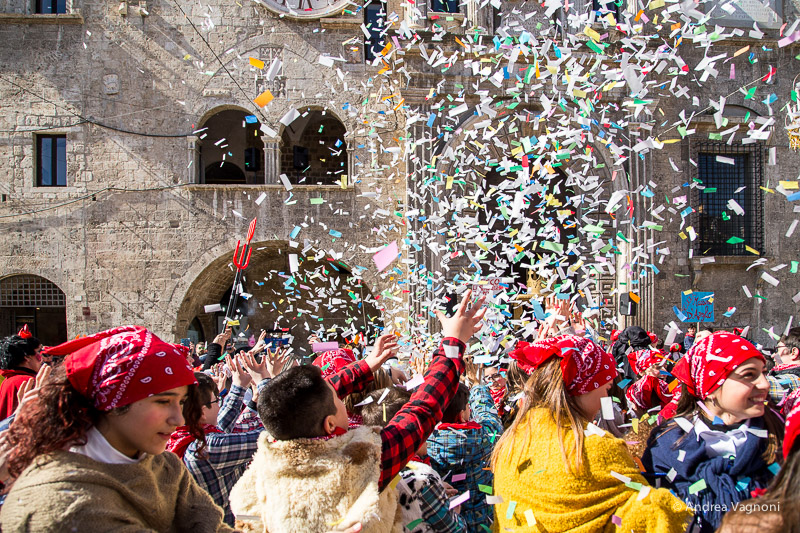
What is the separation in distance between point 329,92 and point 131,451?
10.9 m

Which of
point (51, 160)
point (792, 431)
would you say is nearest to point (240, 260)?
point (51, 160)

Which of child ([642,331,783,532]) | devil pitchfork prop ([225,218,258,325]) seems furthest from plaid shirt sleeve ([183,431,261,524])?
devil pitchfork prop ([225,218,258,325])

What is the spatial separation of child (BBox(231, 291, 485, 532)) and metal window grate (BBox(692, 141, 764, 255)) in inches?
476

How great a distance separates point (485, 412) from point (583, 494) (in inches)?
41.5

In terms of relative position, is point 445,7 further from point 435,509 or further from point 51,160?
point 435,509

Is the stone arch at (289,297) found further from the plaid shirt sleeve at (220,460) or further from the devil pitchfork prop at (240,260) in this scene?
the plaid shirt sleeve at (220,460)

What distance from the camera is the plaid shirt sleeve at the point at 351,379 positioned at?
259 cm

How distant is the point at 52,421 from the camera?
1454mm

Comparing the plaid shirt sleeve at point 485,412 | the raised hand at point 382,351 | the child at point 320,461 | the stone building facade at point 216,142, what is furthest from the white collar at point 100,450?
the stone building facade at point 216,142

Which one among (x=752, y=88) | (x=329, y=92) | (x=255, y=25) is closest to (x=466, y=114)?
(x=329, y=92)

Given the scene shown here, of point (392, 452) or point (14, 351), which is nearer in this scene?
point (392, 452)

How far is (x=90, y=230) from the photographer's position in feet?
37.4

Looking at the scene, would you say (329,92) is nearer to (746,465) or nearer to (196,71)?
(196,71)

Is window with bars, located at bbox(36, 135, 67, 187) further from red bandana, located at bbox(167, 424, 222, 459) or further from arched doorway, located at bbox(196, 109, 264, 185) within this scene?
red bandana, located at bbox(167, 424, 222, 459)
